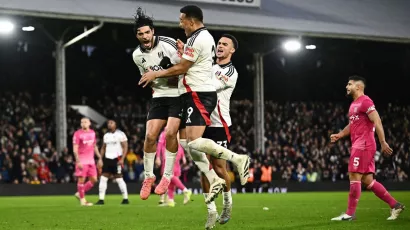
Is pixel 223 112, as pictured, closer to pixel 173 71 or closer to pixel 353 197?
pixel 173 71

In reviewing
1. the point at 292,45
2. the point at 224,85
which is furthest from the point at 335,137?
the point at 292,45

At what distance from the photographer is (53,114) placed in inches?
1567

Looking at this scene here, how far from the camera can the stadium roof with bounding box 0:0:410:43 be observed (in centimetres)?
3241

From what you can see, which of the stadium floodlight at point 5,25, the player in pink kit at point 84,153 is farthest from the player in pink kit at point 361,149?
the stadium floodlight at point 5,25

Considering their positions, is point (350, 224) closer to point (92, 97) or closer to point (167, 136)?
point (167, 136)

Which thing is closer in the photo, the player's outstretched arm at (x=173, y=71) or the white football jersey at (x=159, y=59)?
the player's outstretched arm at (x=173, y=71)

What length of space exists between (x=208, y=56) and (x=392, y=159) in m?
31.2

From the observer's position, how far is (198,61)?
11.1m

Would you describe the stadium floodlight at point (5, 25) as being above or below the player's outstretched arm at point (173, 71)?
above

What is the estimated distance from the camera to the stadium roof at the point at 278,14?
3241 cm

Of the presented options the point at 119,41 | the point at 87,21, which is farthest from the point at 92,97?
the point at 87,21

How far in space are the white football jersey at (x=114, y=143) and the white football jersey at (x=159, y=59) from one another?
10484 millimetres

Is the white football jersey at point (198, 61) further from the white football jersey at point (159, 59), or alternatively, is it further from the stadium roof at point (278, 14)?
the stadium roof at point (278, 14)

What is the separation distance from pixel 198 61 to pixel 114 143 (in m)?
12.2
